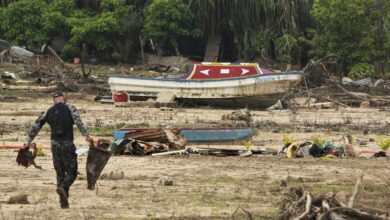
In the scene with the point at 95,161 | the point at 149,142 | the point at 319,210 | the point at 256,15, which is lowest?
the point at 149,142

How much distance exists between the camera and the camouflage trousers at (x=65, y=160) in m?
10.8

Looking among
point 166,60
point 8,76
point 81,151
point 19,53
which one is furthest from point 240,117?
point 166,60

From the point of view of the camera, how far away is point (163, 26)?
4069 cm

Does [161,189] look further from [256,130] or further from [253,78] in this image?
[253,78]

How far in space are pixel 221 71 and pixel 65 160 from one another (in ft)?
65.2

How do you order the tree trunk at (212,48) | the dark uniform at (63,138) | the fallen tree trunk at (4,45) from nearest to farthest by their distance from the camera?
the dark uniform at (63,138) < the fallen tree trunk at (4,45) < the tree trunk at (212,48)

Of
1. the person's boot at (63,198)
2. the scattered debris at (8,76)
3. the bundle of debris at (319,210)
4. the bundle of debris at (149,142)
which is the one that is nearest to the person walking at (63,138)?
the person's boot at (63,198)

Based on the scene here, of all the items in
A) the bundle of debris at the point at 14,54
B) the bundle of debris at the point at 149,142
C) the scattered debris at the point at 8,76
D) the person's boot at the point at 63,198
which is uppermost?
the person's boot at the point at 63,198

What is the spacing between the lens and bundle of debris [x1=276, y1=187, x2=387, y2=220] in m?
7.81

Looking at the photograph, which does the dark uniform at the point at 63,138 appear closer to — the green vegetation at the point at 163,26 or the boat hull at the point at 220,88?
the boat hull at the point at 220,88

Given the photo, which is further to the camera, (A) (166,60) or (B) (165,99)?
(A) (166,60)

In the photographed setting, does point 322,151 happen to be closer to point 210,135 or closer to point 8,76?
point 210,135

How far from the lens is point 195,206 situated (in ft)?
36.1

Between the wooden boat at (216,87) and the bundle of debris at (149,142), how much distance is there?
11.4 metres
